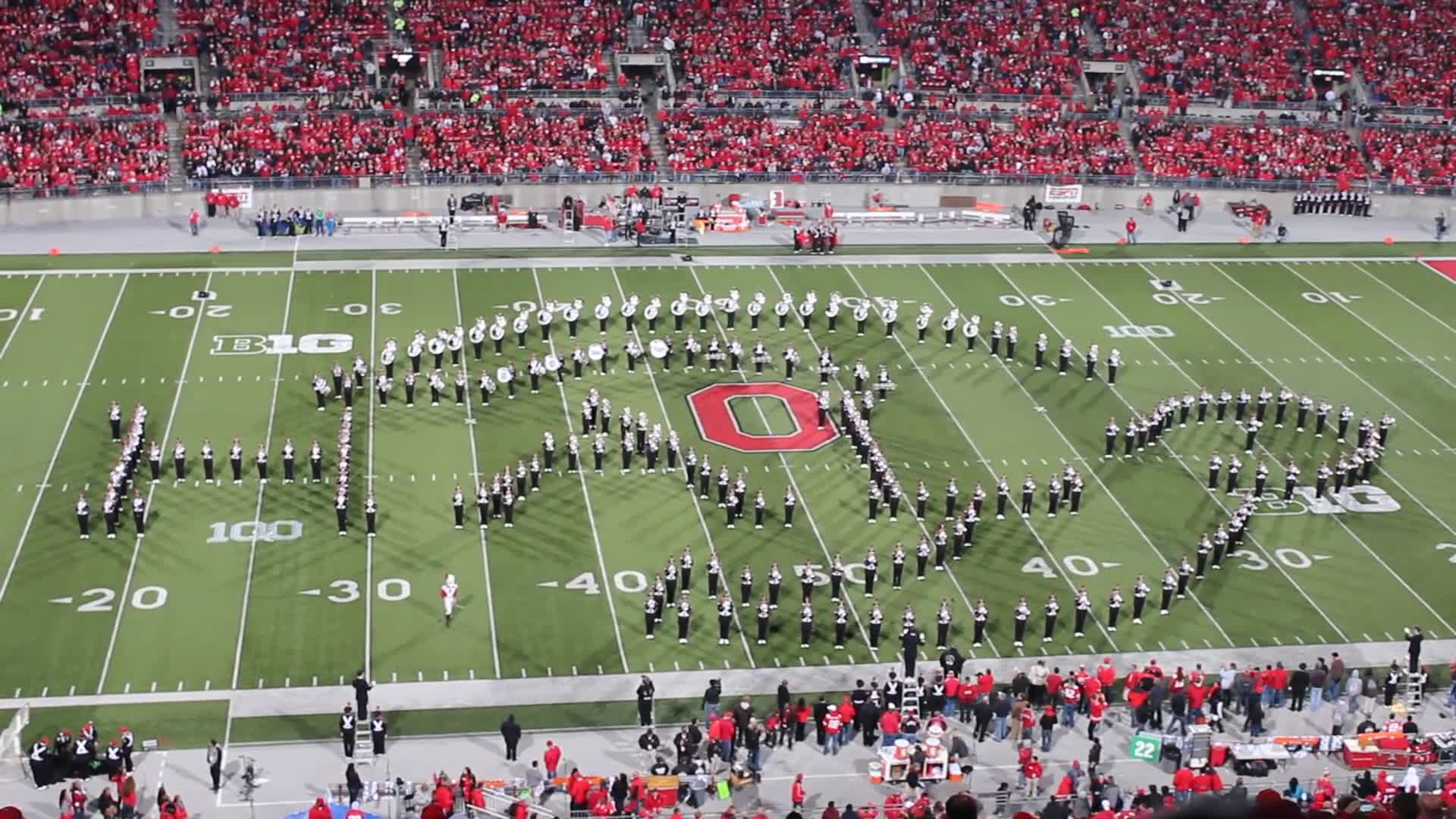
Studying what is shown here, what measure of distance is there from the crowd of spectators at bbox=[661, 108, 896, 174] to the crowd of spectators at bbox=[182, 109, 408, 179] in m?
7.26

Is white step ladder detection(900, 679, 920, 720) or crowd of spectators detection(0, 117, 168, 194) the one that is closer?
white step ladder detection(900, 679, 920, 720)

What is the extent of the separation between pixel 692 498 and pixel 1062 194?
21.1 metres

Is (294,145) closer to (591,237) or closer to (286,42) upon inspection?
(286,42)

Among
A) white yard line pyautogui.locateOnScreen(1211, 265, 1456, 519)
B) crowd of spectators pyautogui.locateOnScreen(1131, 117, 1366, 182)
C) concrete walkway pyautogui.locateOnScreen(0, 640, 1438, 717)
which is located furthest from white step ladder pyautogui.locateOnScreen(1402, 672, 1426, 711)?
crowd of spectators pyautogui.locateOnScreen(1131, 117, 1366, 182)

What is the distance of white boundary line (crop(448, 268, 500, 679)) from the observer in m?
24.2

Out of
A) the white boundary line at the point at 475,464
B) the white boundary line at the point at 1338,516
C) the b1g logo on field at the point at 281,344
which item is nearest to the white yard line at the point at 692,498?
the white boundary line at the point at 475,464

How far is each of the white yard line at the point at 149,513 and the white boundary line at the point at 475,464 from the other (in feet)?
15.1

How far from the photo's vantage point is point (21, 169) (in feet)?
140

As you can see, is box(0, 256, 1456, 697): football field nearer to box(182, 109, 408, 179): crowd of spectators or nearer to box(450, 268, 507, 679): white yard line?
box(450, 268, 507, 679): white yard line

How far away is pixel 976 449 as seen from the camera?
101 feet

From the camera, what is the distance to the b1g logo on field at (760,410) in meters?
30.8

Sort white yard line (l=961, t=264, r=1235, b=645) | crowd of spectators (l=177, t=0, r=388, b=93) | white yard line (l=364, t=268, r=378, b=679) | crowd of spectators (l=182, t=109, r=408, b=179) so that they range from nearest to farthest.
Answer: white yard line (l=364, t=268, r=378, b=679), white yard line (l=961, t=264, r=1235, b=645), crowd of spectators (l=182, t=109, r=408, b=179), crowd of spectators (l=177, t=0, r=388, b=93)

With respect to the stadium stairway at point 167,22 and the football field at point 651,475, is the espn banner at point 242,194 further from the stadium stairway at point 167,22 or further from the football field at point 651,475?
the stadium stairway at point 167,22

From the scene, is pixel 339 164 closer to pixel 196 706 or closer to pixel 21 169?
pixel 21 169
